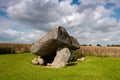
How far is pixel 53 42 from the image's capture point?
19.1 m

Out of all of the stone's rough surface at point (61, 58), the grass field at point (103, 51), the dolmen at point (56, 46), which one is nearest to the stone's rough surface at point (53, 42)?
the dolmen at point (56, 46)

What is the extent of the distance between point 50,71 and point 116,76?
4674mm

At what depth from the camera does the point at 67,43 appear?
19.9 metres

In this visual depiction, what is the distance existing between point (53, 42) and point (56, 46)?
0.94m

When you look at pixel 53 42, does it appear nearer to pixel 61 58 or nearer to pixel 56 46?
pixel 56 46

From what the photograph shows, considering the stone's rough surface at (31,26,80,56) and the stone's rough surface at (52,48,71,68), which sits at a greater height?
the stone's rough surface at (31,26,80,56)

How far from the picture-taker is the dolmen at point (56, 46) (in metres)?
18.7

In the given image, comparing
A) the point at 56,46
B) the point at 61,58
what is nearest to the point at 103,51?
the point at 56,46

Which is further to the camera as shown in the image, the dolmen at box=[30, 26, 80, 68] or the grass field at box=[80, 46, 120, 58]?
the grass field at box=[80, 46, 120, 58]

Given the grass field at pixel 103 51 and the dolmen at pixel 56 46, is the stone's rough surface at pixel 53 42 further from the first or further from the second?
the grass field at pixel 103 51

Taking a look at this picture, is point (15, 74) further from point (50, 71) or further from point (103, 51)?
point (103, 51)

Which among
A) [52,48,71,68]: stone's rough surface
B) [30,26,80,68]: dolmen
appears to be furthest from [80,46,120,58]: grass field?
[52,48,71,68]: stone's rough surface

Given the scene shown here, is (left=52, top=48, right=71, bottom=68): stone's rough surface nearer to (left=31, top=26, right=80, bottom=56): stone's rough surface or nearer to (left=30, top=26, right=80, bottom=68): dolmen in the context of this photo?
(left=30, top=26, right=80, bottom=68): dolmen

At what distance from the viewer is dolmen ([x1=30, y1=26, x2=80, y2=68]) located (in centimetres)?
1869
